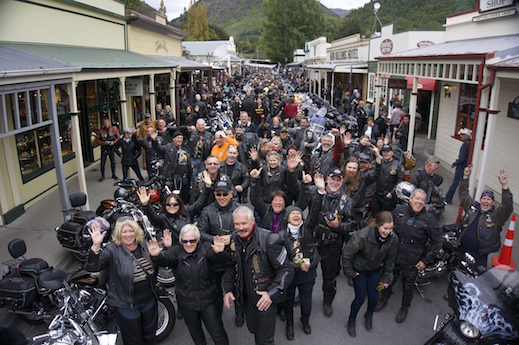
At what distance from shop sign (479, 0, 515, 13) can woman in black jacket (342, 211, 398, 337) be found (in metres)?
8.75

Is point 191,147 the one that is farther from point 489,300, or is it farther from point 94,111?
point 489,300

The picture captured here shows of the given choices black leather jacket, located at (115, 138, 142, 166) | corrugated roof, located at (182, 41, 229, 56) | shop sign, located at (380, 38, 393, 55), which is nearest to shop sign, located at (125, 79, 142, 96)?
black leather jacket, located at (115, 138, 142, 166)

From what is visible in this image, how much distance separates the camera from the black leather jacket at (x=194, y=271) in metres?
3.86

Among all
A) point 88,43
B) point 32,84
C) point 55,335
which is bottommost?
point 55,335

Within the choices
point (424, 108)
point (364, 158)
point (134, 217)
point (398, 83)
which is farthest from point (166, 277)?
point (424, 108)

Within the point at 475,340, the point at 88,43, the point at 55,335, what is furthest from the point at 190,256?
the point at 88,43

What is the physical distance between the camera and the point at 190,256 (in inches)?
152

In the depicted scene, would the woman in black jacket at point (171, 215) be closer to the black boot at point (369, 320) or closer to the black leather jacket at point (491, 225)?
the black boot at point (369, 320)

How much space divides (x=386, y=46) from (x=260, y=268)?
20.3 metres

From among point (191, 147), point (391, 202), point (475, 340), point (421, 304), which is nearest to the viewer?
point (475, 340)

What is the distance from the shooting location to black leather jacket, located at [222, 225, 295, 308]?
3.72 m

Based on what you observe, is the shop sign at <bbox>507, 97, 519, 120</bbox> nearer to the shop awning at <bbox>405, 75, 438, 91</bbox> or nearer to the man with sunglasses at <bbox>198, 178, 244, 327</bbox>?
the shop awning at <bbox>405, 75, 438, 91</bbox>

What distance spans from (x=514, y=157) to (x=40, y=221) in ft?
33.7

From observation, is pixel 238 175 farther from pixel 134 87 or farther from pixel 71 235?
pixel 134 87
